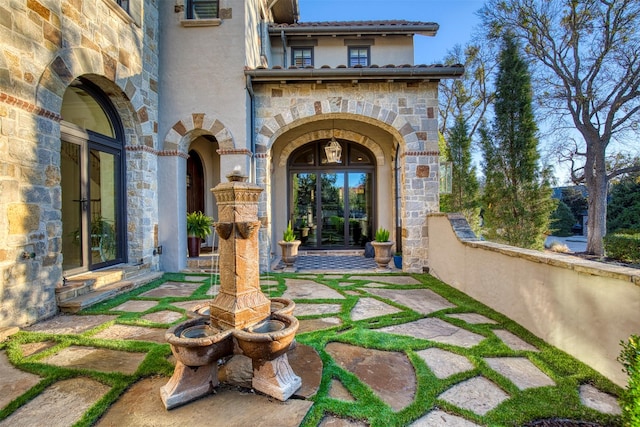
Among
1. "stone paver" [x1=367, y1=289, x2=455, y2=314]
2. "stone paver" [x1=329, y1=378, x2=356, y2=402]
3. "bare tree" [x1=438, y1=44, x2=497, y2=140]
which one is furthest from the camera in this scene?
"bare tree" [x1=438, y1=44, x2=497, y2=140]

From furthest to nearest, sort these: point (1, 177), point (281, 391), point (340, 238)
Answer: point (340, 238) → point (1, 177) → point (281, 391)

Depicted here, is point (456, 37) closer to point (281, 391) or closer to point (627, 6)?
point (627, 6)

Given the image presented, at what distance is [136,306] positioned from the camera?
391 cm

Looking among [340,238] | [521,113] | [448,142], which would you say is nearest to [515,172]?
[521,113]

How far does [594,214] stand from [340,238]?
34.5 feet

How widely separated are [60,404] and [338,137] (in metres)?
7.16

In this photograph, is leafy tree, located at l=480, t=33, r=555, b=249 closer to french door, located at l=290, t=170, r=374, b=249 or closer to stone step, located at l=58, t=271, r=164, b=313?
french door, located at l=290, t=170, r=374, b=249

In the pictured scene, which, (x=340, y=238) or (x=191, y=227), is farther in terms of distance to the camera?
(x=340, y=238)

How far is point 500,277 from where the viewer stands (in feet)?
→ 11.9

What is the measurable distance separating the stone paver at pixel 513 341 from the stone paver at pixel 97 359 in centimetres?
327

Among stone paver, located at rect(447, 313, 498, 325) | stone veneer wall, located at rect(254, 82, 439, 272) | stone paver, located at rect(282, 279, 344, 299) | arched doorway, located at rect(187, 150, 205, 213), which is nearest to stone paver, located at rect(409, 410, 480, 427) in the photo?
stone paver, located at rect(447, 313, 498, 325)

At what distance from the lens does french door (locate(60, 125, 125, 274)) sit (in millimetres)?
4379

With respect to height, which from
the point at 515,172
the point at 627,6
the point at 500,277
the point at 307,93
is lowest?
the point at 500,277

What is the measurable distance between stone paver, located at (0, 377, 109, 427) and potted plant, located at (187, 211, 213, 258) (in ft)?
14.4
